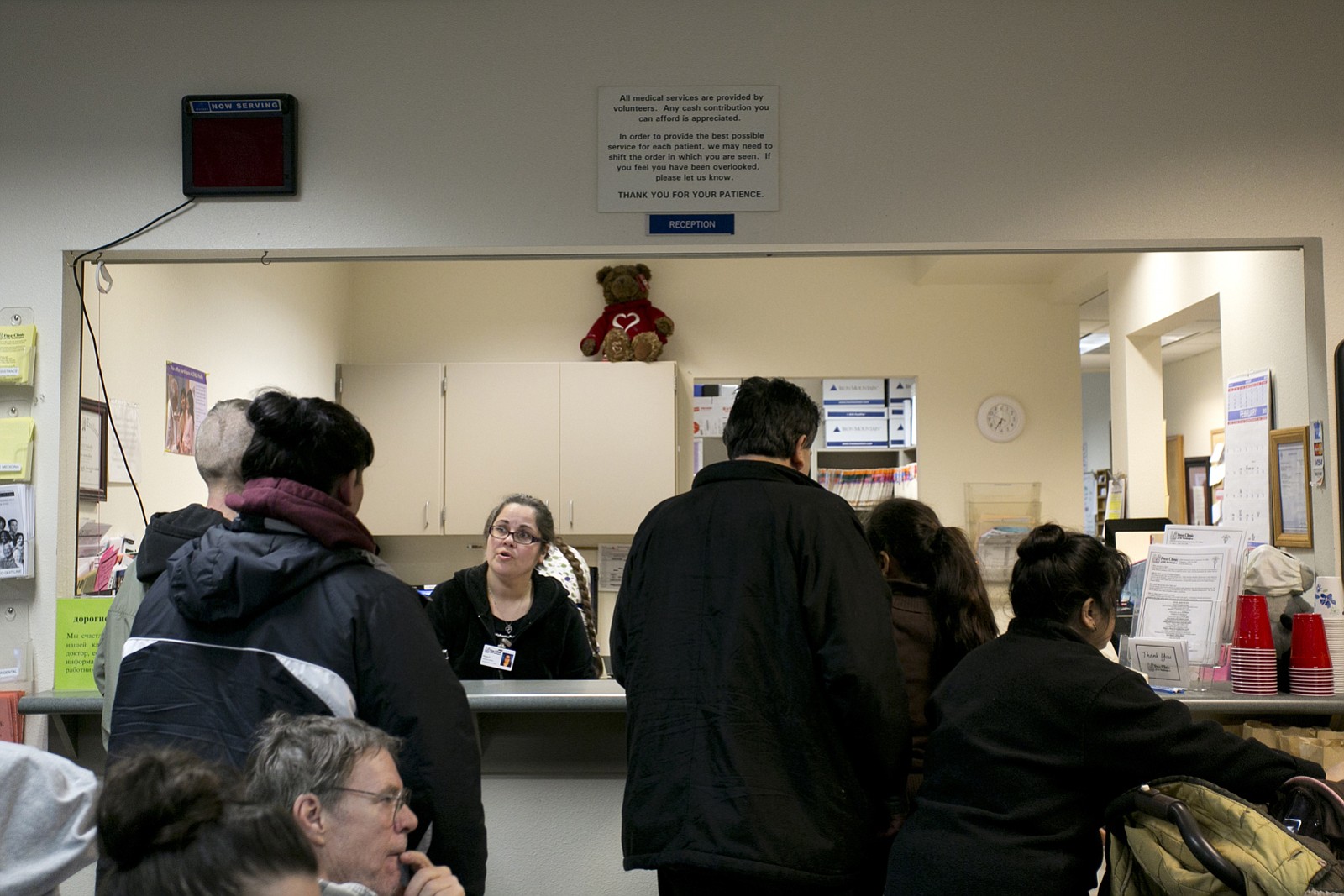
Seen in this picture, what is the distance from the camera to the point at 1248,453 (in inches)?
131

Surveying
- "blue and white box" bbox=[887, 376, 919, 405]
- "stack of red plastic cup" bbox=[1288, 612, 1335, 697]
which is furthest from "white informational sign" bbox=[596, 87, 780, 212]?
"blue and white box" bbox=[887, 376, 919, 405]

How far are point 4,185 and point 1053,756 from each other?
290 centimetres

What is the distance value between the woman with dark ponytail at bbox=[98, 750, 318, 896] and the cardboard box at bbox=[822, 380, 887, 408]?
5418mm

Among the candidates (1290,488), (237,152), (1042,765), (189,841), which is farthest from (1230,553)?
(237,152)

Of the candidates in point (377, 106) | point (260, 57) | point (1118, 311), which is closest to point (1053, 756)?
point (377, 106)

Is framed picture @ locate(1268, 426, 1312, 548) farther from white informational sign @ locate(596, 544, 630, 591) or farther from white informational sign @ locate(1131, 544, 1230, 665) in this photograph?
white informational sign @ locate(596, 544, 630, 591)

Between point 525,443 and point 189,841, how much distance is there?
4890 mm

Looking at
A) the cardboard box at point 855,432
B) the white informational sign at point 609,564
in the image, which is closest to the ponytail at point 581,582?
the white informational sign at point 609,564

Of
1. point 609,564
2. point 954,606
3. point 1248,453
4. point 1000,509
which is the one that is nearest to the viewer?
point 954,606

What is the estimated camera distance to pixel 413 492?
5.78 meters

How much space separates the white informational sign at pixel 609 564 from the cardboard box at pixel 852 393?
141 cm

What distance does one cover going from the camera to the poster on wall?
155 inches

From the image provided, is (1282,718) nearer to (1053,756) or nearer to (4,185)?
(1053,756)

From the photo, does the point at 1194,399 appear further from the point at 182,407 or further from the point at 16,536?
the point at 16,536
